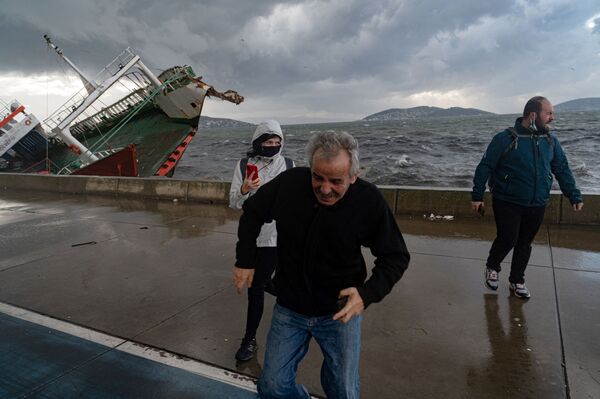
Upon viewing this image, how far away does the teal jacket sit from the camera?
355 cm

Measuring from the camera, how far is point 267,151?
286 centimetres

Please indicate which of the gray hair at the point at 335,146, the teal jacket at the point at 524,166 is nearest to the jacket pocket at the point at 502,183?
the teal jacket at the point at 524,166

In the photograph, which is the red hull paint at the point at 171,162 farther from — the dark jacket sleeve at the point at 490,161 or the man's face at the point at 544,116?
the man's face at the point at 544,116

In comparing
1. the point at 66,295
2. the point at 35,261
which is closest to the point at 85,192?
the point at 35,261

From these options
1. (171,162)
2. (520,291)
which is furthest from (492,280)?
(171,162)

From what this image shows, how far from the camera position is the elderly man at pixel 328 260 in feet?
5.80

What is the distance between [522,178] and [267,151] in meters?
2.40

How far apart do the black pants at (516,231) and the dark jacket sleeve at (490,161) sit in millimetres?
201

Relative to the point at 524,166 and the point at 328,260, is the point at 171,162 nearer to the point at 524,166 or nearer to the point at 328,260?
the point at 524,166

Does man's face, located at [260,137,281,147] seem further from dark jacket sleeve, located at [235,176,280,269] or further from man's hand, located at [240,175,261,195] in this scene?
dark jacket sleeve, located at [235,176,280,269]

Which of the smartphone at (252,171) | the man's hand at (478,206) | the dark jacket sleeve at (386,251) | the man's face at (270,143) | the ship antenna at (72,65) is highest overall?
the ship antenna at (72,65)

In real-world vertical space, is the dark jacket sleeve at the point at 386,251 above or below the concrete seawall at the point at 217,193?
above

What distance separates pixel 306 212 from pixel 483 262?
377 centimetres

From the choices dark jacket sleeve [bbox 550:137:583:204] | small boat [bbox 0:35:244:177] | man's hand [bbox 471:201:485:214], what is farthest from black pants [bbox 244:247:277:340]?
small boat [bbox 0:35:244:177]
